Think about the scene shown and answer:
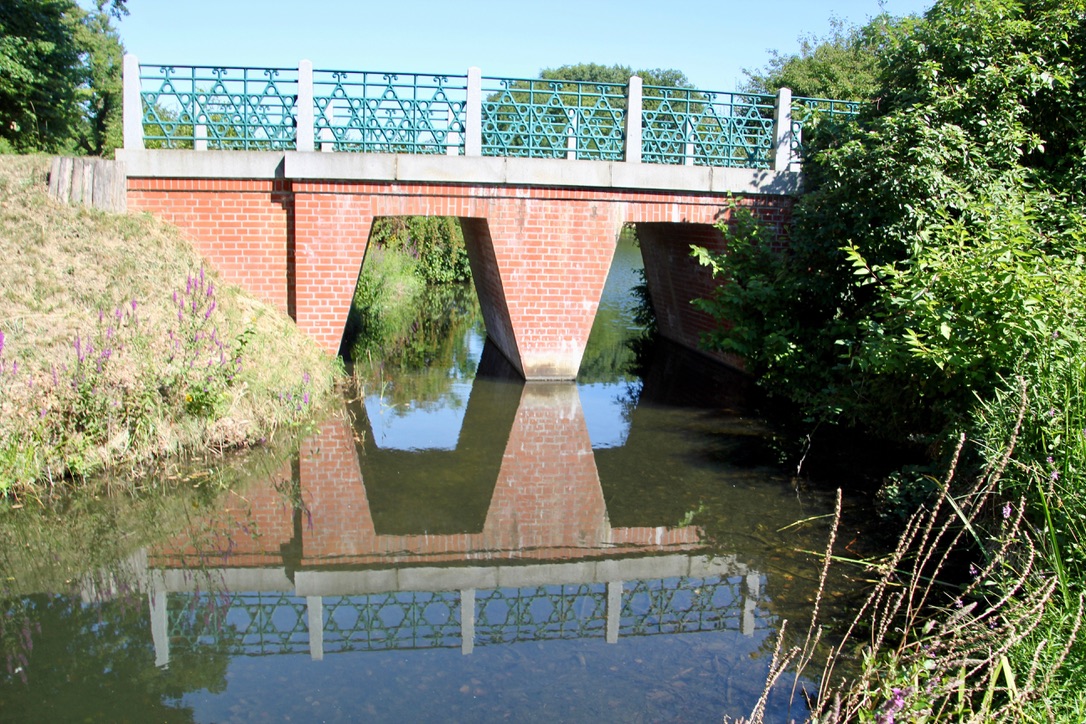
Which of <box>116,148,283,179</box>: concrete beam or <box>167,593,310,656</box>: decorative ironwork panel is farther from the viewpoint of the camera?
<box>116,148,283,179</box>: concrete beam

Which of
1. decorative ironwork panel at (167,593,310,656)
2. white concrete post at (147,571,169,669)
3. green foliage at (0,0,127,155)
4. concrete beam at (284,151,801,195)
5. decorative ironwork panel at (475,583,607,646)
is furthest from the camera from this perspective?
green foliage at (0,0,127,155)

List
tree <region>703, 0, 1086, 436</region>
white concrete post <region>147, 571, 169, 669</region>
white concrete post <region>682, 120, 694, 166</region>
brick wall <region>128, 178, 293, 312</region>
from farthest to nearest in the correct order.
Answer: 1. white concrete post <region>682, 120, 694, 166</region>
2. brick wall <region>128, 178, 293, 312</region>
3. tree <region>703, 0, 1086, 436</region>
4. white concrete post <region>147, 571, 169, 669</region>

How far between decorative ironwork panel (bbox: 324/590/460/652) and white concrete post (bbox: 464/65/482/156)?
6.49m

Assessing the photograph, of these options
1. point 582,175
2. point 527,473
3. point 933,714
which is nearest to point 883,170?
point 582,175

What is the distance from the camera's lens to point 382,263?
1927 centimetres

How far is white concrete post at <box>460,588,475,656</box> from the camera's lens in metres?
4.87

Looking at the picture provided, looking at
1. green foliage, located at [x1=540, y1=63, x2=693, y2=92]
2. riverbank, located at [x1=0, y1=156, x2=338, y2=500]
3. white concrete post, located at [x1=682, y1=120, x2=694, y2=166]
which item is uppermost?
green foliage, located at [x1=540, y1=63, x2=693, y2=92]

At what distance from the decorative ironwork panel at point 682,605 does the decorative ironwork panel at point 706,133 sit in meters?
6.80

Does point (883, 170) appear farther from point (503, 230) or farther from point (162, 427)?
point (162, 427)

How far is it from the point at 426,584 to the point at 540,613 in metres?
0.80

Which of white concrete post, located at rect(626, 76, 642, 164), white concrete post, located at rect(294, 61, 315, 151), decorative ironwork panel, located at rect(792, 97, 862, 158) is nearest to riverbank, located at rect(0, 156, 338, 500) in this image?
white concrete post, located at rect(294, 61, 315, 151)

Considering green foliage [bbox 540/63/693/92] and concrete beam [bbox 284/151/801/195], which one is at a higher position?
green foliage [bbox 540/63/693/92]

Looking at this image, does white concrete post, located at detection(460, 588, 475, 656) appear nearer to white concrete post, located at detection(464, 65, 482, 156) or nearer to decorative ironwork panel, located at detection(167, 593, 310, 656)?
decorative ironwork panel, located at detection(167, 593, 310, 656)

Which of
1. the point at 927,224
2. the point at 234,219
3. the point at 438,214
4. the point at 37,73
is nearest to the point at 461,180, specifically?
the point at 438,214
